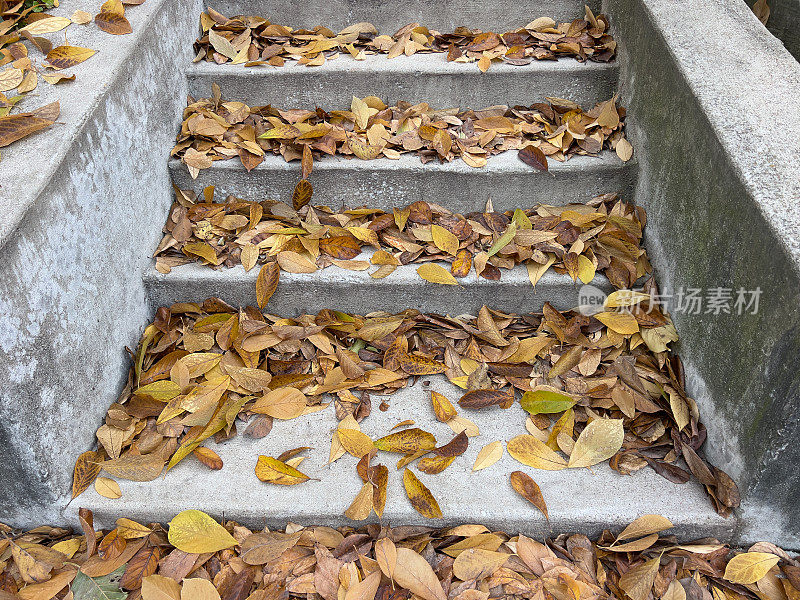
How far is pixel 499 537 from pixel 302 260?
1.07 meters

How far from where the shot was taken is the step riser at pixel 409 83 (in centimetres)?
243

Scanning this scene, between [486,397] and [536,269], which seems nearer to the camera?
[486,397]

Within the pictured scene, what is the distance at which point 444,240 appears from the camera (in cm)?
213

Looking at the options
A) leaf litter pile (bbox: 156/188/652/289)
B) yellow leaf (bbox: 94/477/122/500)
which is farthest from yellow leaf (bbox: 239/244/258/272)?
yellow leaf (bbox: 94/477/122/500)

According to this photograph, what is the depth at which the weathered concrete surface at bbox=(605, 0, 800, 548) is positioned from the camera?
142cm

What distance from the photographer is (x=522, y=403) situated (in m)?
1.88

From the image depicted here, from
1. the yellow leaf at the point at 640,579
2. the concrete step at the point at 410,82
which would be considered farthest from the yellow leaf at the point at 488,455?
the concrete step at the point at 410,82

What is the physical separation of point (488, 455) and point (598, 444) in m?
0.31

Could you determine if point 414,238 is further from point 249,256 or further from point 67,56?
point 67,56

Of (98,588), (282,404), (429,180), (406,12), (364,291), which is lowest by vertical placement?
(98,588)

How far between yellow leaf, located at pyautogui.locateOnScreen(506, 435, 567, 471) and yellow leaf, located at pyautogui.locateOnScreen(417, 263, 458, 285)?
0.56 m

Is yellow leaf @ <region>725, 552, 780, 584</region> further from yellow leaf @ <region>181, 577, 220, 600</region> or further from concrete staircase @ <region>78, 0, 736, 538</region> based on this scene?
yellow leaf @ <region>181, 577, 220, 600</region>

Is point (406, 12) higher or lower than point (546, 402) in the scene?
higher

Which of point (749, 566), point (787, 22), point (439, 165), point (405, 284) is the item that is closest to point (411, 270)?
point (405, 284)
